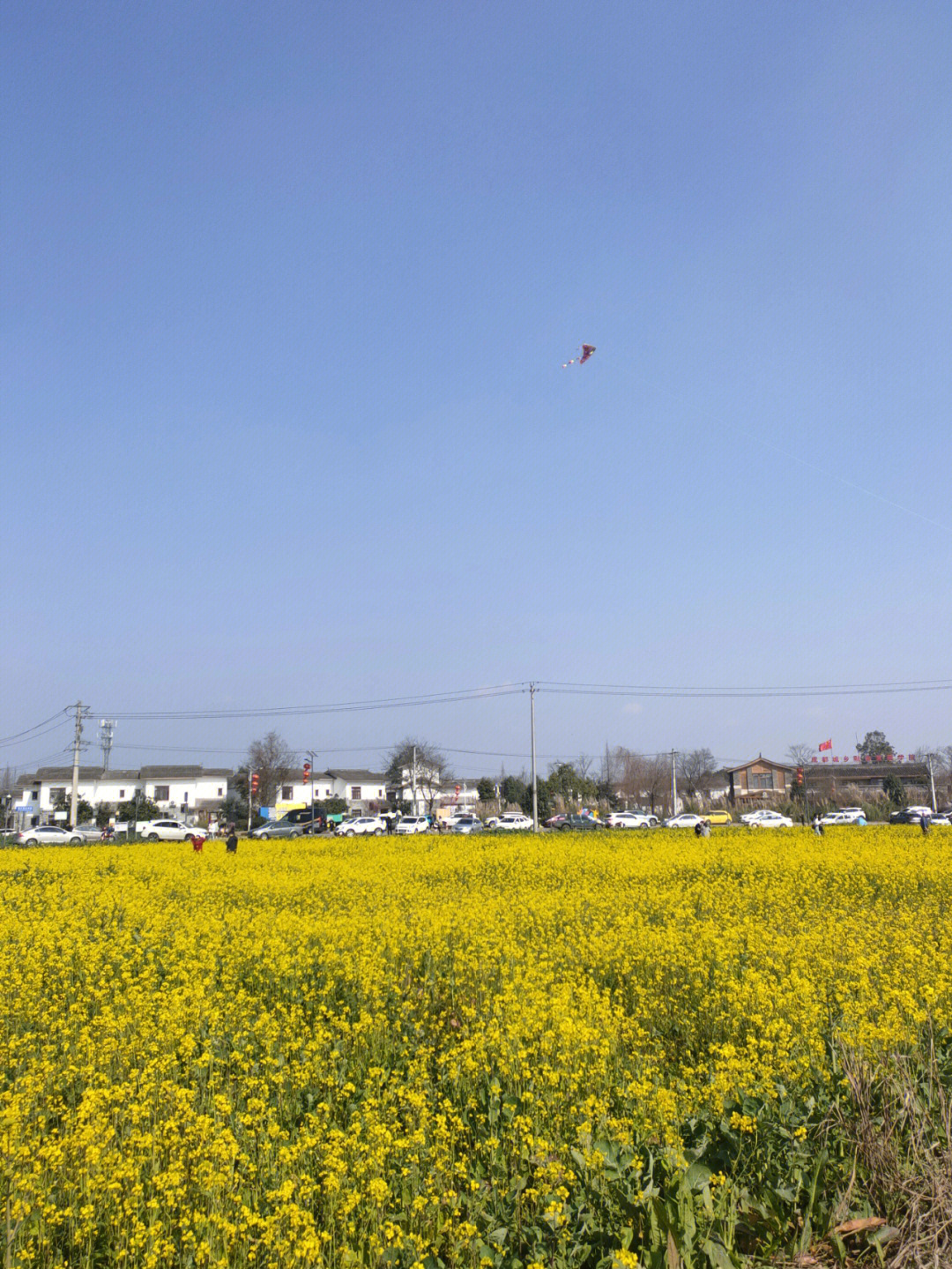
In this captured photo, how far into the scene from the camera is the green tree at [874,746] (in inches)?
4865

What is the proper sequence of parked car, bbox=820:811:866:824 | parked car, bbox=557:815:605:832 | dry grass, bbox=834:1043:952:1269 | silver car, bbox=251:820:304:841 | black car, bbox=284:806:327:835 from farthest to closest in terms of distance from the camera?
black car, bbox=284:806:327:835, silver car, bbox=251:820:304:841, parked car, bbox=820:811:866:824, parked car, bbox=557:815:605:832, dry grass, bbox=834:1043:952:1269

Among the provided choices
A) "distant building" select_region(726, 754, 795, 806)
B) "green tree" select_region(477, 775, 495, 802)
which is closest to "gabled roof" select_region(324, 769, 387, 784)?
"green tree" select_region(477, 775, 495, 802)

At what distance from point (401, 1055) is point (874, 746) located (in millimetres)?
134729

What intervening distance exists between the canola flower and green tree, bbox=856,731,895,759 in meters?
123

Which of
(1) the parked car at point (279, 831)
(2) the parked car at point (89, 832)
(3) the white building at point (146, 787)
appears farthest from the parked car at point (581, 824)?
(3) the white building at point (146, 787)

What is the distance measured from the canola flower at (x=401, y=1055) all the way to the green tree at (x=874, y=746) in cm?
12269

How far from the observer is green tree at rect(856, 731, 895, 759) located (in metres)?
124

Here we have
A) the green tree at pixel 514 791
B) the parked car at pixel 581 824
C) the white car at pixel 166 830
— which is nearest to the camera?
the white car at pixel 166 830

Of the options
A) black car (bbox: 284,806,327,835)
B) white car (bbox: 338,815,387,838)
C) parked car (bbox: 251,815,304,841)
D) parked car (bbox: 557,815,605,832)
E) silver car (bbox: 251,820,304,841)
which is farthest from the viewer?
black car (bbox: 284,806,327,835)

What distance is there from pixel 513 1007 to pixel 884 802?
68965mm

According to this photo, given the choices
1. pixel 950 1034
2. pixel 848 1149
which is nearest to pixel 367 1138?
pixel 848 1149

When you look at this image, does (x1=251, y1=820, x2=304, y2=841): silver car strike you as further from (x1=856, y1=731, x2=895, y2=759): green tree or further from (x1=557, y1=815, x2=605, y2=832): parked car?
(x1=856, y1=731, x2=895, y2=759): green tree

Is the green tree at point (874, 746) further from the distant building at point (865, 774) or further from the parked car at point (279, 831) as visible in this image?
the parked car at point (279, 831)

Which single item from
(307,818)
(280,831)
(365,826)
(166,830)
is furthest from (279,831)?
(166,830)
